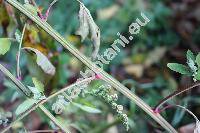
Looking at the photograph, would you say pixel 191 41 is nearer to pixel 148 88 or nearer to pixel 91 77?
pixel 148 88

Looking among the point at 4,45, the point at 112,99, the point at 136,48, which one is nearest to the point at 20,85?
the point at 4,45

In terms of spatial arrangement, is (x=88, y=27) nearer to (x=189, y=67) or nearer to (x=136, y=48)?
(x=189, y=67)

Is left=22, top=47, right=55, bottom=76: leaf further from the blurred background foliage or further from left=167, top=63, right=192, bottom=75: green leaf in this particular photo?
the blurred background foliage

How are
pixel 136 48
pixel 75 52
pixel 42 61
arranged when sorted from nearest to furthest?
pixel 75 52 < pixel 42 61 < pixel 136 48

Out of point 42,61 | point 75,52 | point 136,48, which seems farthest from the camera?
point 136,48

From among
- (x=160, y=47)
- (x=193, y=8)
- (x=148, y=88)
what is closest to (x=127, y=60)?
(x=160, y=47)

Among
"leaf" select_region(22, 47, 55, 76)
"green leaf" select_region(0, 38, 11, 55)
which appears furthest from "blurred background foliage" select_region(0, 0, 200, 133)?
"green leaf" select_region(0, 38, 11, 55)

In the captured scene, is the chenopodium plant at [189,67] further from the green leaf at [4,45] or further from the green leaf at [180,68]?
the green leaf at [4,45]

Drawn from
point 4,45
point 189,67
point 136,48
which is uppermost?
point 4,45

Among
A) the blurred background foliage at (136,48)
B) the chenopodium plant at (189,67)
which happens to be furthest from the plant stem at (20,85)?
the blurred background foliage at (136,48)

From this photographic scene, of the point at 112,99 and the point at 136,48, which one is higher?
the point at 136,48

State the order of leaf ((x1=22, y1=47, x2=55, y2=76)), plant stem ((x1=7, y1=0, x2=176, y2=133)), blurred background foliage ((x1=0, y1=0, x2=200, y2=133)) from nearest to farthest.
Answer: plant stem ((x1=7, y1=0, x2=176, y2=133))
leaf ((x1=22, y1=47, x2=55, y2=76))
blurred background foliage ((x1=0, y1=0, x2=200, y2=133))
